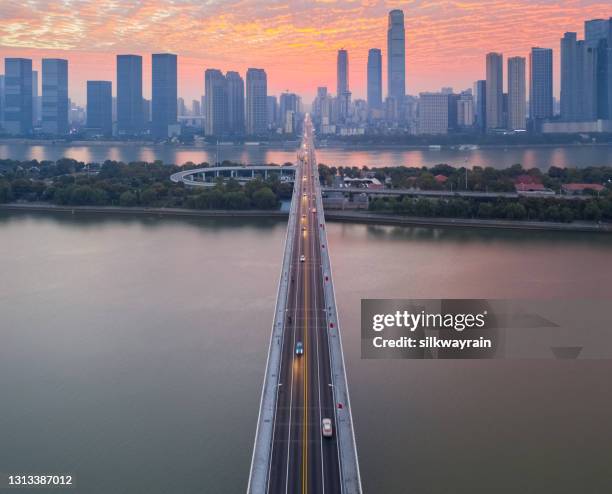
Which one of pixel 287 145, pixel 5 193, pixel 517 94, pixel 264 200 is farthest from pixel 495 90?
pixel 5 193

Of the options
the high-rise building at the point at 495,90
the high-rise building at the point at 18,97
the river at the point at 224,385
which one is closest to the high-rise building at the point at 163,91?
the high-rise building at the point at 18,97

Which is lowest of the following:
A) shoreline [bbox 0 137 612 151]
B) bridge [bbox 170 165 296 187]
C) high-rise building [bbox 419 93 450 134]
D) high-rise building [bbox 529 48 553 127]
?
bridge [bbox 170 165 296 187]

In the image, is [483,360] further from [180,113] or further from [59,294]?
[180,113]

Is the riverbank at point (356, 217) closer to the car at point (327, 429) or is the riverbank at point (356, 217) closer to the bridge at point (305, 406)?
the bridge at point (305, 406)

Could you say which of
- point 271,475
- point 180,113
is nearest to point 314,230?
point 271,475

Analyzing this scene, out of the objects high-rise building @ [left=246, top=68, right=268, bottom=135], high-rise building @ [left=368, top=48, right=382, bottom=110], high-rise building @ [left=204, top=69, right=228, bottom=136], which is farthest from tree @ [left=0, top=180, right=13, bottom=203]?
high-rise building @ [left=368, top=48, right=382, bottom=110]

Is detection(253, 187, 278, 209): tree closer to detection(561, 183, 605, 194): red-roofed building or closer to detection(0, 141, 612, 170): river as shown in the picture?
detection(561, 183, 605, 194): red-roofed building
